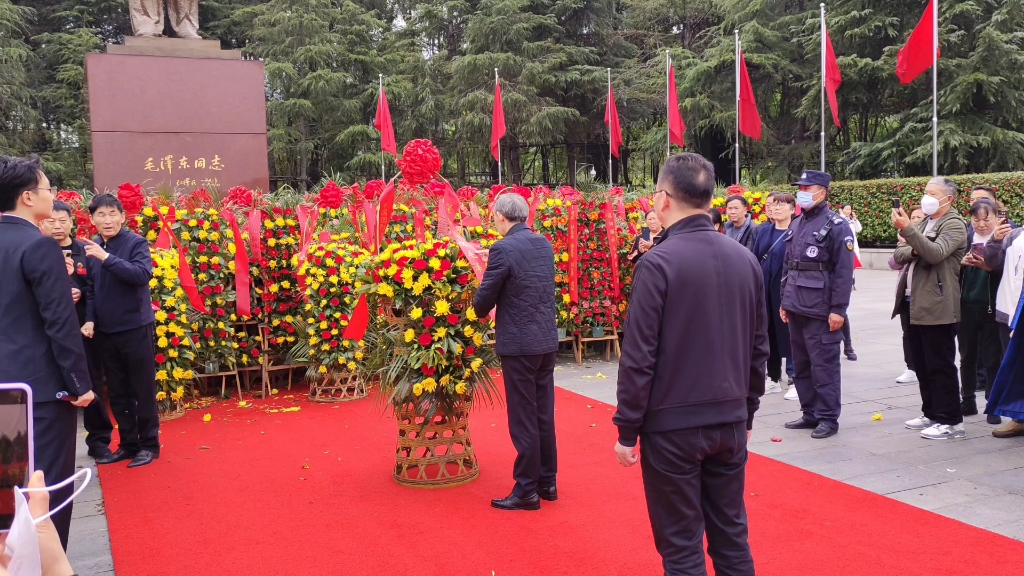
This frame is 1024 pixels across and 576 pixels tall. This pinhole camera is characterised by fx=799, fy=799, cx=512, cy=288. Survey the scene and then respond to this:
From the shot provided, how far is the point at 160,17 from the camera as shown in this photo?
43.0 ft

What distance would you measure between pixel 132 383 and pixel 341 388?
6.56 feet

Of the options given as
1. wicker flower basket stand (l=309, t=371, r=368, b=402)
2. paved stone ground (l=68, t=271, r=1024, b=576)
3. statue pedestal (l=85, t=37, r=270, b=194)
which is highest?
statue pedestal (l=85, t=37, r=270, b=194)

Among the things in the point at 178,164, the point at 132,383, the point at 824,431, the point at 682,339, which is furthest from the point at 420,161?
the point at 178,164

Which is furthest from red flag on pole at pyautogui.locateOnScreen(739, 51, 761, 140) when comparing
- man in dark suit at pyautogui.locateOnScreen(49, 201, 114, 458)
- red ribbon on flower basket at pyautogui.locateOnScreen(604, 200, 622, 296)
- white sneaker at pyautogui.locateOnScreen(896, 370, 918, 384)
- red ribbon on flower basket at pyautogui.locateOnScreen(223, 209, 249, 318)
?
man in dark suit at pyautogui.locateOnScreen(49, 201, 114, 458)

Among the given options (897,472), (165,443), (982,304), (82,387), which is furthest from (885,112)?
(82,387)

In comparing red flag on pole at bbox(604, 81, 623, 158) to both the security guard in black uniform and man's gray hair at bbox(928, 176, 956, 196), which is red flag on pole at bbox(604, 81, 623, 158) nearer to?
the security guard in black uniform

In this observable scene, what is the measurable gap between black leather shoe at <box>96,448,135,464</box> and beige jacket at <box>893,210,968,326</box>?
5.01 metres

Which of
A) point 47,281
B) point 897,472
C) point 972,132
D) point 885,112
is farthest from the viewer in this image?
point 885,112

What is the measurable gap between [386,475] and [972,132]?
19.6 m

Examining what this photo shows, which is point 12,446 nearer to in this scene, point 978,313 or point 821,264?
point 821,264

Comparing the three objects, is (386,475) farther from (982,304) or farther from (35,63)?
(35,63)

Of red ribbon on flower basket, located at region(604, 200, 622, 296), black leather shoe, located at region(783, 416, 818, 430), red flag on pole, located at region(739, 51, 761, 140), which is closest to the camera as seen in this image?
black leather shoe, located at region(783, 416, 818, 430)

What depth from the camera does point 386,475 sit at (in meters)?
4.67

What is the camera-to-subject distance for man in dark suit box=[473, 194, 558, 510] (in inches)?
153
